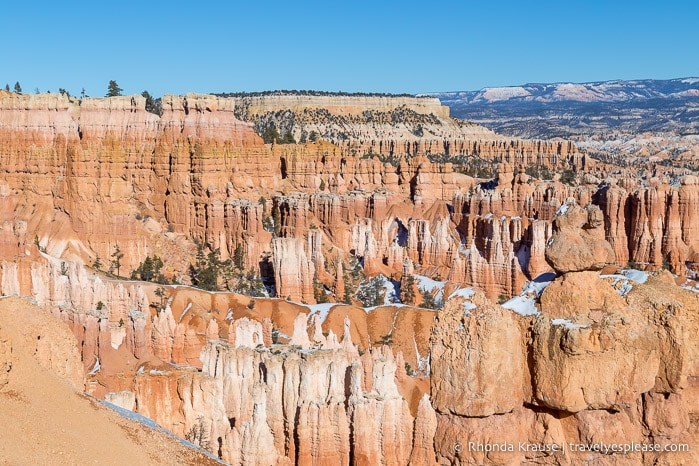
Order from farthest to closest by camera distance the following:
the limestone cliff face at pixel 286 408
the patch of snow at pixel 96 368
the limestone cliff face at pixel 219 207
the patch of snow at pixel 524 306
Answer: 1. the limestone cliff face at pixel 219 207
2. the patch of snow at pixel 96 368
3. the limestone cliff face at pixel 286 408
4. the patch of snow at pixel 524 306

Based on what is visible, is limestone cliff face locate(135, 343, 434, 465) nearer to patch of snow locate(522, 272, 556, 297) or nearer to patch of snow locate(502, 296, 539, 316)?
patch of snow locate(522, 272, 556, 297)

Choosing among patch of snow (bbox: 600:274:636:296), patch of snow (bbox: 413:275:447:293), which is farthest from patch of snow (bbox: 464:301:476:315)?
patch of snow (bbox: 413:275:447:293)

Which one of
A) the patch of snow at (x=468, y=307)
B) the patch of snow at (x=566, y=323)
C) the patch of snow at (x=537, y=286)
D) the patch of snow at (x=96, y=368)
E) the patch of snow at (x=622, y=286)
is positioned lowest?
the patch of snow at (x=96, y=368)

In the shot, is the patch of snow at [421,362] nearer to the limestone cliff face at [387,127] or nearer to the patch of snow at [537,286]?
the patch of snow at [537,286]

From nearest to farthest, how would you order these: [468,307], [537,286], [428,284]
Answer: [468,307]
[537,286]
[428,284]

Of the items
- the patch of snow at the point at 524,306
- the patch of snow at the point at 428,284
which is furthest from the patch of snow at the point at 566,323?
the patch of snow at the point at 428,284

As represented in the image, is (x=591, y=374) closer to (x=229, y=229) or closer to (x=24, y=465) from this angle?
(x=24, y=465)

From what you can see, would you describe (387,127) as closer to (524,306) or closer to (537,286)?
(537,286)

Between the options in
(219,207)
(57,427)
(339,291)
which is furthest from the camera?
(219,207)

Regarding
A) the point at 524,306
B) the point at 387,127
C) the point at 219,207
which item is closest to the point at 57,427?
the point at 524,306

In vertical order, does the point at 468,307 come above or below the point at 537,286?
above

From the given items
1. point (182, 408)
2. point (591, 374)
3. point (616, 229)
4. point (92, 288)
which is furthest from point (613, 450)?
point (616, 229)
